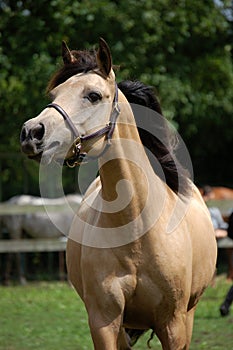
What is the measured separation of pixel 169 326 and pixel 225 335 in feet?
11.3

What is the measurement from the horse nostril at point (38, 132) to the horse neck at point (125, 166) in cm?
54

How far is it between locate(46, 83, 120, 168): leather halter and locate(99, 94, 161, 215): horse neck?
63 mm

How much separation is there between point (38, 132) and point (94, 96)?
423 mm

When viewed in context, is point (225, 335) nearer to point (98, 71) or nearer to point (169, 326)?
point (169, 326)

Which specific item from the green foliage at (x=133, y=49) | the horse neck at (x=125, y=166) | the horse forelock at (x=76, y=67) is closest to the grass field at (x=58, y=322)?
the green foliage at (x=133, y=49)

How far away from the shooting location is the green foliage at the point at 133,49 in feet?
37.7

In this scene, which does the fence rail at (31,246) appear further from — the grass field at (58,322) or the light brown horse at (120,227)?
the light brown horse at (120,227)

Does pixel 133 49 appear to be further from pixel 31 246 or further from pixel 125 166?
pixel 125 166

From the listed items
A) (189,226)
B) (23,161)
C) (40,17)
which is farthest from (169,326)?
(23,161)

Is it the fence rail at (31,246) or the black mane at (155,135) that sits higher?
the black mane at (155,135)

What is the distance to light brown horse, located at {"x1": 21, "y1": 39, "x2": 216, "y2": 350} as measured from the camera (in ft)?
12.8

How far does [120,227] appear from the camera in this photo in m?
4.16

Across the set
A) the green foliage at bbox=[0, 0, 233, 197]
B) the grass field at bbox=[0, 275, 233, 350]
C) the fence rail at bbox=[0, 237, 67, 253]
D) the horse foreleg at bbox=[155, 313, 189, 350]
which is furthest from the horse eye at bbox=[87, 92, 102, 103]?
the fence rail at bbox=[0, 237, 67, 253]

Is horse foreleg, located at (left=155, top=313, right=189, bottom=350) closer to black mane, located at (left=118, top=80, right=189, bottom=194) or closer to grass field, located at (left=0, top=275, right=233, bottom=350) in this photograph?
black mane, located at (left=118, top=80, right=189, bottom=194)
